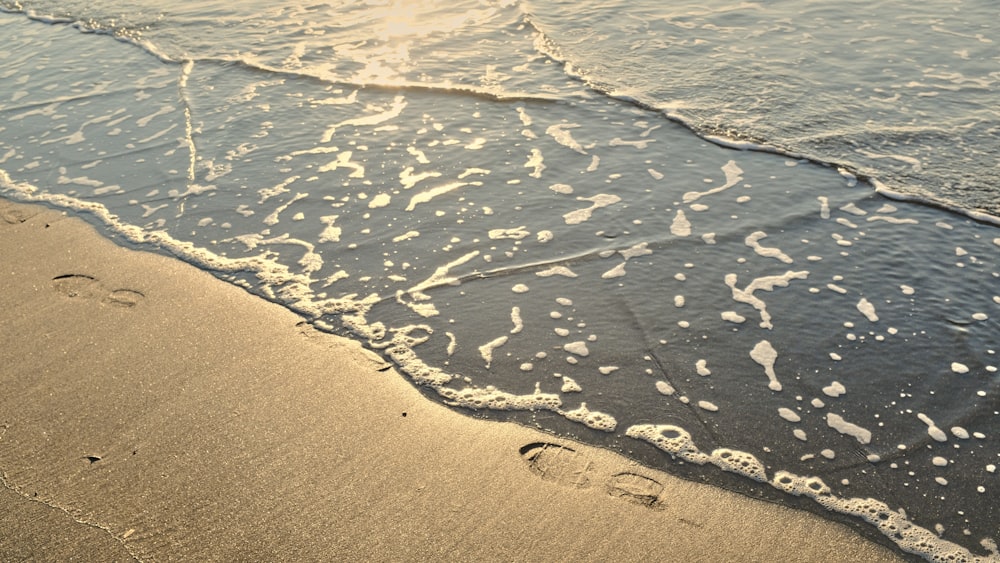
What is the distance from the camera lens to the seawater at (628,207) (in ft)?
11.4

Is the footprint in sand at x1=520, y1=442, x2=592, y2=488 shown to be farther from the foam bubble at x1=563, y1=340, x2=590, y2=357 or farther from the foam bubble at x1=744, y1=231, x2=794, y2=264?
the foam bubble at x1=744, y1=231, x2=794, y2=264

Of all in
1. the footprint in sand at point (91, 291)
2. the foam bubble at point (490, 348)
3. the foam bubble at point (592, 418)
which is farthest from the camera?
the footprint in sand at point (91, 291)

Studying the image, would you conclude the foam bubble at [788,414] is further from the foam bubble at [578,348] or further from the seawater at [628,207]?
the foam bubble at [578,348]

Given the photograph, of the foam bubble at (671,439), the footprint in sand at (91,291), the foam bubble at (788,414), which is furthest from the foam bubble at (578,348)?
the footprint in sand at (91,291)

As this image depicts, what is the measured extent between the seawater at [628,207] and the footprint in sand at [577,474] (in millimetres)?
128

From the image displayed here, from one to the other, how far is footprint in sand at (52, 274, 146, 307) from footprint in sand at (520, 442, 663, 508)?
2.41 meters

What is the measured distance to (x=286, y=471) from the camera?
3172mm

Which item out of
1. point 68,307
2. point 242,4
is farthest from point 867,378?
point 242,4

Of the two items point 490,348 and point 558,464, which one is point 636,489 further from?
point 490,348

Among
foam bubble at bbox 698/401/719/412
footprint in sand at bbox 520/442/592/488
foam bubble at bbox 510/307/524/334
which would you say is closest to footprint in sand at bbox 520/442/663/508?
footprint in sand at bbox 520/442/592/488

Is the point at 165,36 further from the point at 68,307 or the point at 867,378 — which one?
the point at 867,378

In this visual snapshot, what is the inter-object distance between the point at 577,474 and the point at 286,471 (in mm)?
1133

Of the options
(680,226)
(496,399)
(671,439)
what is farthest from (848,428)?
(680,226)

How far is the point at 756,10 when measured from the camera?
8742mm
